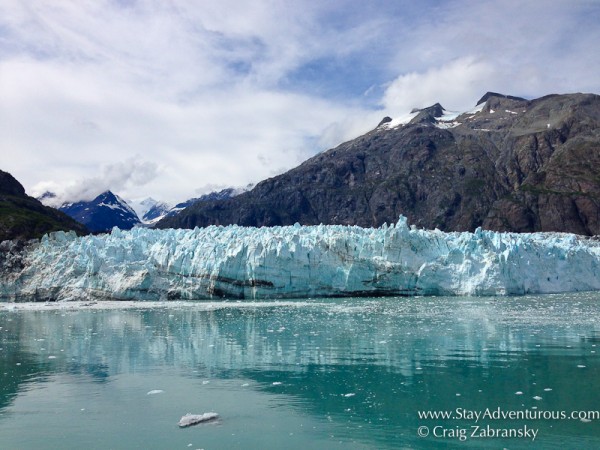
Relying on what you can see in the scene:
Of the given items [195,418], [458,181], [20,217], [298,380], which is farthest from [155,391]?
[458,181]

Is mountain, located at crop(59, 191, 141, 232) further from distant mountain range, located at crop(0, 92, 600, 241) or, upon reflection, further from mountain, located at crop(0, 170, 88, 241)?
mountain, located at crop(0, 170, 88, 241)

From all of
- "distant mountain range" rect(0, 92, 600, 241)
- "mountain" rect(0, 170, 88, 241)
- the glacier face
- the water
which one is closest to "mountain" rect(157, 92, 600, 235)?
"distant mountain range" rect(0, 92, 600, 241)

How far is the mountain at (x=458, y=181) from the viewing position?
101125mm

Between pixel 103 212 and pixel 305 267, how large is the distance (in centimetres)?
14301

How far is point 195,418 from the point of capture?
889 cm

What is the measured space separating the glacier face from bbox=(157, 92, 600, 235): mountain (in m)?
68.5

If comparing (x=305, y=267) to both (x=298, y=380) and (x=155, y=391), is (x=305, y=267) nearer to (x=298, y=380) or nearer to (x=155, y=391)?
(x=298, y=380)

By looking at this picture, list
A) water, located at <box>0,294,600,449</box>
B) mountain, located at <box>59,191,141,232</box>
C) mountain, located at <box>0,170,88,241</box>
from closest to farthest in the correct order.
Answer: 1. water, located at <box>0,294,600,449</box>
2. mountain, located at <box>0,170,88,241</box>
3. mountain, located at <box>59,191,141,232</box>

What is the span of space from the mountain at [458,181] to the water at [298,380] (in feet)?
282

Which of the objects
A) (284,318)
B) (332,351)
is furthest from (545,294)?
(332,351)

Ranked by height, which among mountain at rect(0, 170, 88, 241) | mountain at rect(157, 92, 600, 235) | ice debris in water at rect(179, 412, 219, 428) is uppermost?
mountain at rect(157, 92, 600, 235)

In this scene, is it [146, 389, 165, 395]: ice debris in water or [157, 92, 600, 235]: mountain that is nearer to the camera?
[146, 389, 165, 395]: ice debris in water

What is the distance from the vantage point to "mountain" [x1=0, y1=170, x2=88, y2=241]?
159ft

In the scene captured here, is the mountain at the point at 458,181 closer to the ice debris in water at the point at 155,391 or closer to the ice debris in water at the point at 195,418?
the ice debris in water at the point at 155,391
